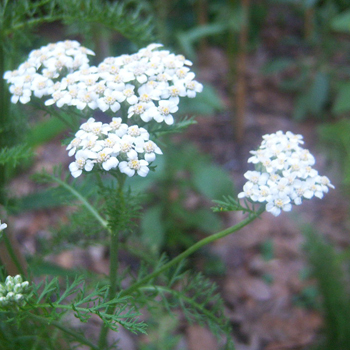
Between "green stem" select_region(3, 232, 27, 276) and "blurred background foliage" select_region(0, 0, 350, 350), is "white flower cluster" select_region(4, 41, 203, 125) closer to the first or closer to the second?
"blurred background foliage" select_region(0, 0, 350, 350)

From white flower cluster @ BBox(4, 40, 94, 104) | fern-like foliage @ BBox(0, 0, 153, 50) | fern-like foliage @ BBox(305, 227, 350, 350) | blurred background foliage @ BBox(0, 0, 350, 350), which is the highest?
fern-like foliage @ BBox(0, 0, 153, 50)

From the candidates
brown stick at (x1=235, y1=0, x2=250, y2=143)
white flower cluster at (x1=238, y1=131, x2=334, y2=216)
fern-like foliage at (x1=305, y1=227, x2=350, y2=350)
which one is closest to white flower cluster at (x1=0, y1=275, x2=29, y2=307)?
white flower cluster at (x1=238, y1=131, x2=334, y2=216)

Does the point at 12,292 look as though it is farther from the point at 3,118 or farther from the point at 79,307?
the point at 3,118

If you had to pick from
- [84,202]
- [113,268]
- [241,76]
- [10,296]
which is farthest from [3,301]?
[241,76]

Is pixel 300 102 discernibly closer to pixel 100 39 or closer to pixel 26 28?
pixel 100 39

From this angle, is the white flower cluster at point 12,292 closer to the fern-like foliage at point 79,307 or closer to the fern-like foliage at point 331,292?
the fern-like foliage at point 79,307

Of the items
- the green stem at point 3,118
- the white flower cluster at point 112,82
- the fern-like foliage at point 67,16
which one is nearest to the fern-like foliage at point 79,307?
the white flower cluster at point 112,82
